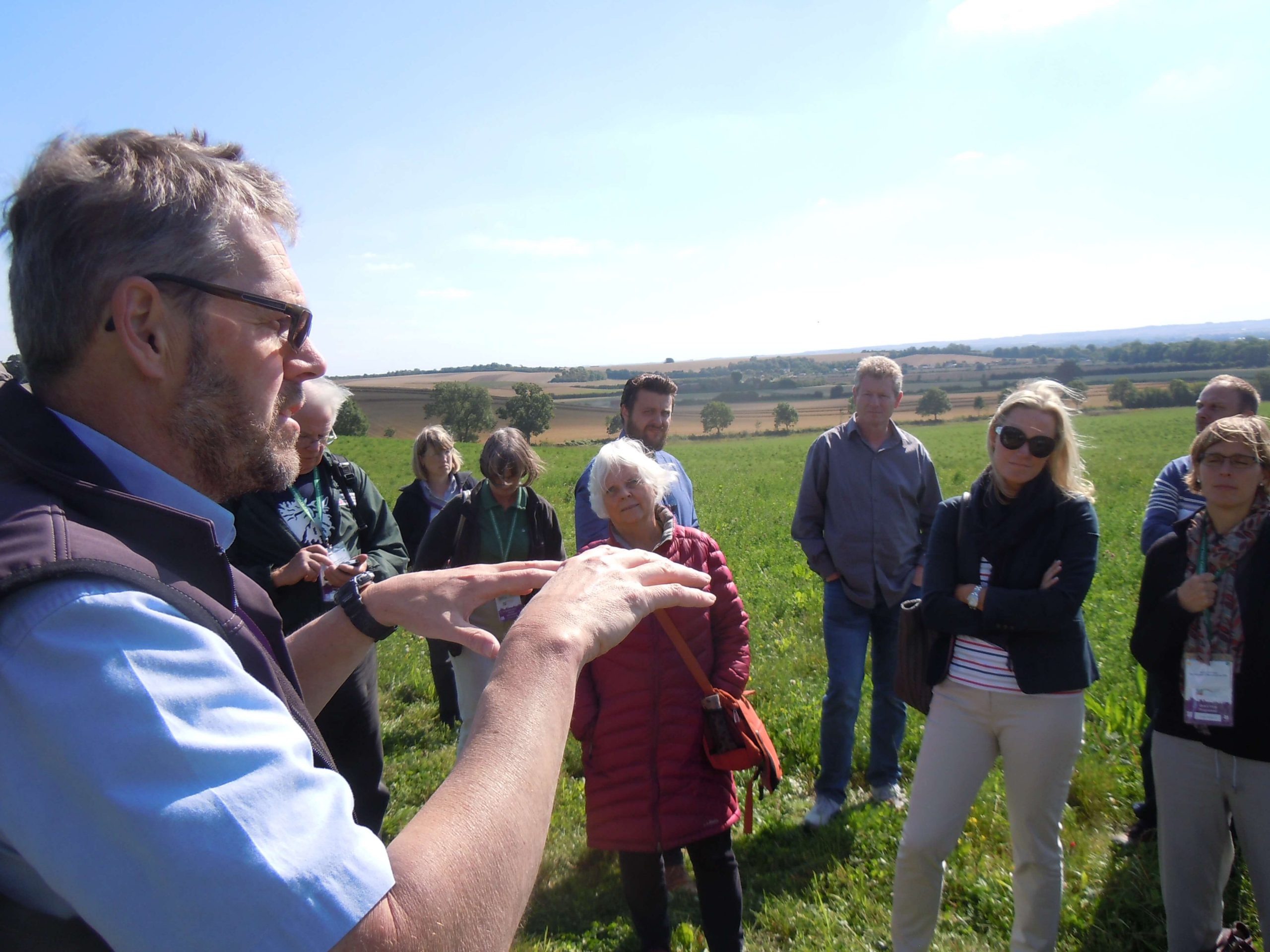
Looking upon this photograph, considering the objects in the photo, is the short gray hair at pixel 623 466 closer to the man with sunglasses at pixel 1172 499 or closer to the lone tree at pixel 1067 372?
the man with sunglasses at pixel 1172 499

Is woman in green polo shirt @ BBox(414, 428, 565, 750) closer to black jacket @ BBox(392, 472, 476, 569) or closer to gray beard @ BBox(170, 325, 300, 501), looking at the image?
black jacket @ BBox(392, 472, 476, 569)

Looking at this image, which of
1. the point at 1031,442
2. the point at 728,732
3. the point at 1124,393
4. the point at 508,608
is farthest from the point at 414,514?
the point at 1124,393

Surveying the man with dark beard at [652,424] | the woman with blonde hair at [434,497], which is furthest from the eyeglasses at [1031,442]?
the woman with blonde hair at [434,497]

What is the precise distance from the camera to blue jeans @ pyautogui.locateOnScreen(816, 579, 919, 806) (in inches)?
175

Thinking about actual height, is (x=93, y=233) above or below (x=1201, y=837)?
above

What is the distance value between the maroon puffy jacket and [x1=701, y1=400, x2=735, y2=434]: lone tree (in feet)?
187

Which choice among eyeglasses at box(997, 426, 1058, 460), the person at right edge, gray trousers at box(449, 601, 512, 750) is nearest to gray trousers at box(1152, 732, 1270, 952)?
the person at right edge

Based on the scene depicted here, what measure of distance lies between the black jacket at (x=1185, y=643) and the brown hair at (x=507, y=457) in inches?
132

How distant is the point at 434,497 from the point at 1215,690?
5.21m


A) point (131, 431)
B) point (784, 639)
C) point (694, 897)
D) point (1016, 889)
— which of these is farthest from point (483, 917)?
point (784, 639)

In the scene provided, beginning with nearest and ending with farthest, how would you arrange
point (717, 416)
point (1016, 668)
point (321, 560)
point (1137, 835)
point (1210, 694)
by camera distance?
point (1210, 694) < point (1016, 668) < point (321, 560) < point (1137, 835) < point (717, 416)

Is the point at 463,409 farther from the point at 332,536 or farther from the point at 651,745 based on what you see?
the point at 651,745

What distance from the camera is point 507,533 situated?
4867 millimetres

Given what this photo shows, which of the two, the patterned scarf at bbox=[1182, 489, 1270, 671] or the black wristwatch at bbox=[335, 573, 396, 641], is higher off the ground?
the black wristwatch at bbox=[335, 573, 396, 641]
